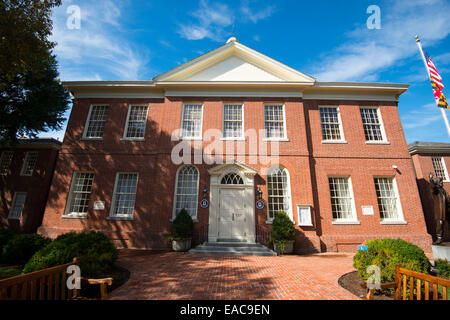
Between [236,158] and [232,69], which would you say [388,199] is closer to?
[236,158]

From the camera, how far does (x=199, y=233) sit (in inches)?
395

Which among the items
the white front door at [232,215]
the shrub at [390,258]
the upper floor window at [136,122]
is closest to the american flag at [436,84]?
the shrub at [390,258]

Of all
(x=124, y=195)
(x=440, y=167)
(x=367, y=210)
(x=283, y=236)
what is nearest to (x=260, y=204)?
(x=283, y=236)

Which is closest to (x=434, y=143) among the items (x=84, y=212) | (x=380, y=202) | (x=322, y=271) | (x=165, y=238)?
(x=380, y=202)

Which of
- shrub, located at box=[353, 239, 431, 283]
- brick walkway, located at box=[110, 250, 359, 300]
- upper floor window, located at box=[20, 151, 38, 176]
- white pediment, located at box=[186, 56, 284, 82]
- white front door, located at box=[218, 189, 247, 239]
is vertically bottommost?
brick walkway, located at box=[110, 250, 359, 300]

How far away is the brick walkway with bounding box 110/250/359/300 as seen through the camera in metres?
4.62

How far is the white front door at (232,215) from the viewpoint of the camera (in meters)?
10.1

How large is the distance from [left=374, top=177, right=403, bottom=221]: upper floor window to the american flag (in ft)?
14.6

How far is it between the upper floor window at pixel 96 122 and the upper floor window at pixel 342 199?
1451cm

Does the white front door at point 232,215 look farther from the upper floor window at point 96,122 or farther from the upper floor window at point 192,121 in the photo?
the upper floor window at point 96,122

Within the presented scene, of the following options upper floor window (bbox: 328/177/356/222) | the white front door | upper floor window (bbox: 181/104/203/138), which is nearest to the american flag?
upper floor window (bbox: 328/177/356/222)

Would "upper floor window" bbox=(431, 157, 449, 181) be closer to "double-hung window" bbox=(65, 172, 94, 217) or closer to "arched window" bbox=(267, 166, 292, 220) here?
"arched window" bbox=(267, 166, 292, 220)
